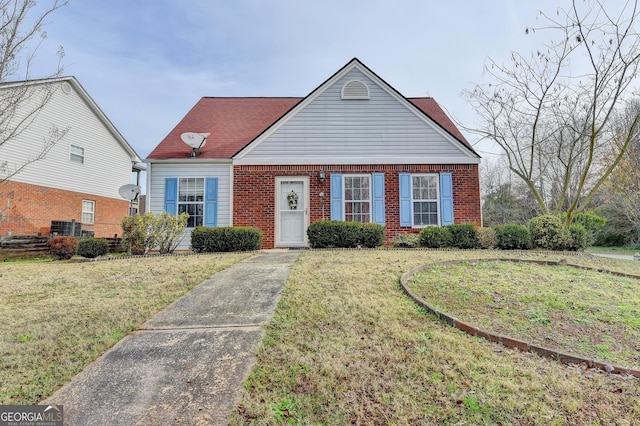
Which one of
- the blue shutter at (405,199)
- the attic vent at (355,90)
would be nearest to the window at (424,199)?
the blue shutter at (405,199)

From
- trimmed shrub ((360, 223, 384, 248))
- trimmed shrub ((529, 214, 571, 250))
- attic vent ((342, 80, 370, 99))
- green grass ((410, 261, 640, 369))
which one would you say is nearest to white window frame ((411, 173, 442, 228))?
trimmed shrub ((360, 223, 384, 248))

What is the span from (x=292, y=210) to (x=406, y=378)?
8350 millimetres

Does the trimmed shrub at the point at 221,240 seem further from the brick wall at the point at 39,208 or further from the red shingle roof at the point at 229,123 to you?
the brick wall at the point at 39,208

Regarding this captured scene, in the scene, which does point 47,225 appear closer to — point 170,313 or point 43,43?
point 43,43

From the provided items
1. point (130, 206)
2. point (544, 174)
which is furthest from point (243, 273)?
point (544, 174)

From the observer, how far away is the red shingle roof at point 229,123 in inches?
437

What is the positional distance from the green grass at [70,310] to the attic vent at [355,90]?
6957 millimetres

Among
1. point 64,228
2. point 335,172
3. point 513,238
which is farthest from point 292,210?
point 64,228

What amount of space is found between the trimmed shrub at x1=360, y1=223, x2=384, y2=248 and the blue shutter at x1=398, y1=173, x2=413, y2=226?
5.38 feet

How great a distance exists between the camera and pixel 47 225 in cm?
1396

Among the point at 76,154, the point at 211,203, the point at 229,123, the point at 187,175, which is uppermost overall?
the point at 229,123

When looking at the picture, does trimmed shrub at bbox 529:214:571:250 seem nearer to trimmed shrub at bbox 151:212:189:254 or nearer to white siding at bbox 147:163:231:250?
white siding at bbox 147:163:231:250

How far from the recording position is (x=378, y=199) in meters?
10.5

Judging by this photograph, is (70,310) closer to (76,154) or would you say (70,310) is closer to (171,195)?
(171,195)
